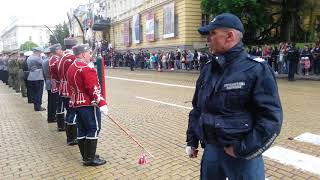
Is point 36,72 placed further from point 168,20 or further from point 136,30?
point 136,30

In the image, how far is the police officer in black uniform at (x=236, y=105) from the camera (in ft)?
9.04

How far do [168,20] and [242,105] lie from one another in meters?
36.8

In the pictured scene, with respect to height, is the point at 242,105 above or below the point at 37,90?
above

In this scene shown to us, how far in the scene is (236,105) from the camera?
2.83m

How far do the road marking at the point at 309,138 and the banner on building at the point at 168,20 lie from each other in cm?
3079

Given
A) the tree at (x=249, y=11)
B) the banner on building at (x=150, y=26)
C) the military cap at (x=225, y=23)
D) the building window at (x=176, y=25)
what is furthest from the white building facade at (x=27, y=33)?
the military cap at (x=225, y=23)

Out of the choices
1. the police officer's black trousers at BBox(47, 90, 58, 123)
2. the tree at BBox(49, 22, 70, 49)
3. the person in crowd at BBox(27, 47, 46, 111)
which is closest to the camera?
the police officer's black trousers at BBox(47, 90, 58, 123)

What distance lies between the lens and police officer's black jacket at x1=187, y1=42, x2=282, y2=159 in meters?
2.74

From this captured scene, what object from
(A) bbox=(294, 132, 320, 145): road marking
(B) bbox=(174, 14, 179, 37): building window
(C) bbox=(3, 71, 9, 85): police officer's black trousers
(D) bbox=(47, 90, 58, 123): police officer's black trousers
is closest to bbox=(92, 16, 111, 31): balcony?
(B) bbox=(174, 14, 179, 37): building window

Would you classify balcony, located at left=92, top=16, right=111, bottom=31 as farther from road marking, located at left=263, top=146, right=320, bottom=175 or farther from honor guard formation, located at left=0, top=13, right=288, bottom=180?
honor guard formation, located at left=0, top=13, right=288, bottom=180

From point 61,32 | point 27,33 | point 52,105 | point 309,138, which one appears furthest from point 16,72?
point 27,33

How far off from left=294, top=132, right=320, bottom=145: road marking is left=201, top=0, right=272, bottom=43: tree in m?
21.6

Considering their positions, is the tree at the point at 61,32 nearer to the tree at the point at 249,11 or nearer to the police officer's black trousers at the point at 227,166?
the tree at the point at 249,11

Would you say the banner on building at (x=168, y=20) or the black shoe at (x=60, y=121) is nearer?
the black shoe at (x=60, y=121)
